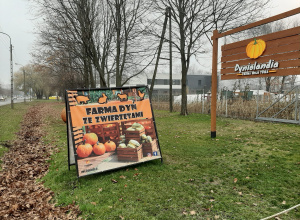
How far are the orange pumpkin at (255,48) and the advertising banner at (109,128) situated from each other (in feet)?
12.8

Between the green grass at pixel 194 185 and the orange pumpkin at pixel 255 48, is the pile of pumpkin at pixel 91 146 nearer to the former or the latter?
the green grass at pixel 194 185

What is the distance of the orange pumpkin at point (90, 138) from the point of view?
15.1 ft

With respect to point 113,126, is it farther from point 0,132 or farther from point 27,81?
point 27,81

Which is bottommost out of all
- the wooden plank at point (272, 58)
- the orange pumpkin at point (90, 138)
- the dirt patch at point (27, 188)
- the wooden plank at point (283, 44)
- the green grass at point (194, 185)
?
the dirt patch at point (27, 188)

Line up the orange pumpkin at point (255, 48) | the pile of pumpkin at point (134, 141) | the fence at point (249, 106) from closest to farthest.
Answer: the pile of pumpkin at point (134, 141) < the orange pumpkin at point (255, 48) < the fence at point (249, 106)

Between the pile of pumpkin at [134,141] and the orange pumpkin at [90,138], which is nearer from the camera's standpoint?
the orange pumpkin at [90,138]

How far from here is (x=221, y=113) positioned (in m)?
15.2

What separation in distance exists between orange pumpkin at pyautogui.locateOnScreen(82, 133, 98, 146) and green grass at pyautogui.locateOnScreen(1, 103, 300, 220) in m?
0.80

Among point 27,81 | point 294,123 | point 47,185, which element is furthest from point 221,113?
point 27,81

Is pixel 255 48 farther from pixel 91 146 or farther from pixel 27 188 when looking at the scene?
pixel 27 188

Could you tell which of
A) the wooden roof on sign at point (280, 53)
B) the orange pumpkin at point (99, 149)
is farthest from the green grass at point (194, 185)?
the wooden roof on sign at point (280, 53)

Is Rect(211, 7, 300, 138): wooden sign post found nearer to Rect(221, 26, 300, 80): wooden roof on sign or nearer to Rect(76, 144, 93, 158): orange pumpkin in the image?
Rect(221, 26, 300, 80): wooden roof on sign

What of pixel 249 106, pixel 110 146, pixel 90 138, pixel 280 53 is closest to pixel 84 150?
pixel 90 138

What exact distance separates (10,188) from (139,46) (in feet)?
39.5
